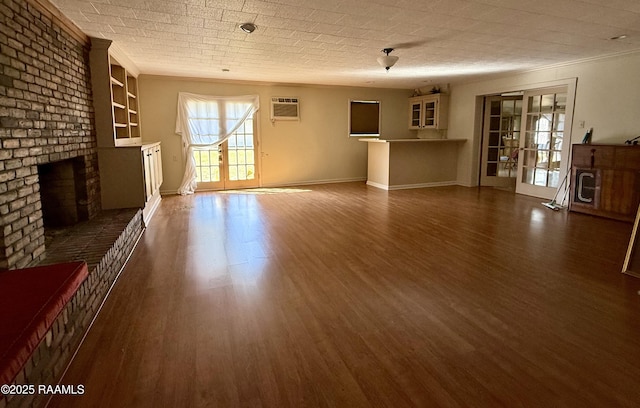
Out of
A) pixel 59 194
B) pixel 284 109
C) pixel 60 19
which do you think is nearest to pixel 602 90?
pixel 284 109

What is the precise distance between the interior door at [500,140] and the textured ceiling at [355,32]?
1.68 m

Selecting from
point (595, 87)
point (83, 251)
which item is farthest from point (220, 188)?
point (595, 87)

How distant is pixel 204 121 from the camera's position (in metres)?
7.41

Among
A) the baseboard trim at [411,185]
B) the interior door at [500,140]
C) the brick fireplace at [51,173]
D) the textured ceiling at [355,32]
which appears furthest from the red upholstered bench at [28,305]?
the interior door at [500,140]

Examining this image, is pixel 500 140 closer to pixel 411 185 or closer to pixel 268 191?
pixel 411 185

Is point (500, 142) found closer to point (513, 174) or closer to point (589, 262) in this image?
point (513, 174)

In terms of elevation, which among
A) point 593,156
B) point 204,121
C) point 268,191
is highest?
point 204,121

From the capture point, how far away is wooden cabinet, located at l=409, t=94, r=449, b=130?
845 centimetres

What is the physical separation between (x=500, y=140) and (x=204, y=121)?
6.35 m

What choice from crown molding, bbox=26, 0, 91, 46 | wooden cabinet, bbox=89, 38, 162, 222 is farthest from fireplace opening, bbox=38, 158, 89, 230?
crown molding, bbox=26, 0, 91, 46

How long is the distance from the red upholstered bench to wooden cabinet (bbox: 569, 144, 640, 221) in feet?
20.3

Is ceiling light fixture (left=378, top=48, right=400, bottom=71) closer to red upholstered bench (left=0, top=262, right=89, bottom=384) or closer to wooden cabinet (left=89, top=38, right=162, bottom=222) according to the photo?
wooden cabinet (left=89, top=38, right=162, bottom=222)

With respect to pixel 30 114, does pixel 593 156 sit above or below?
below

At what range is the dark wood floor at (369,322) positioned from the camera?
68.6 inches
